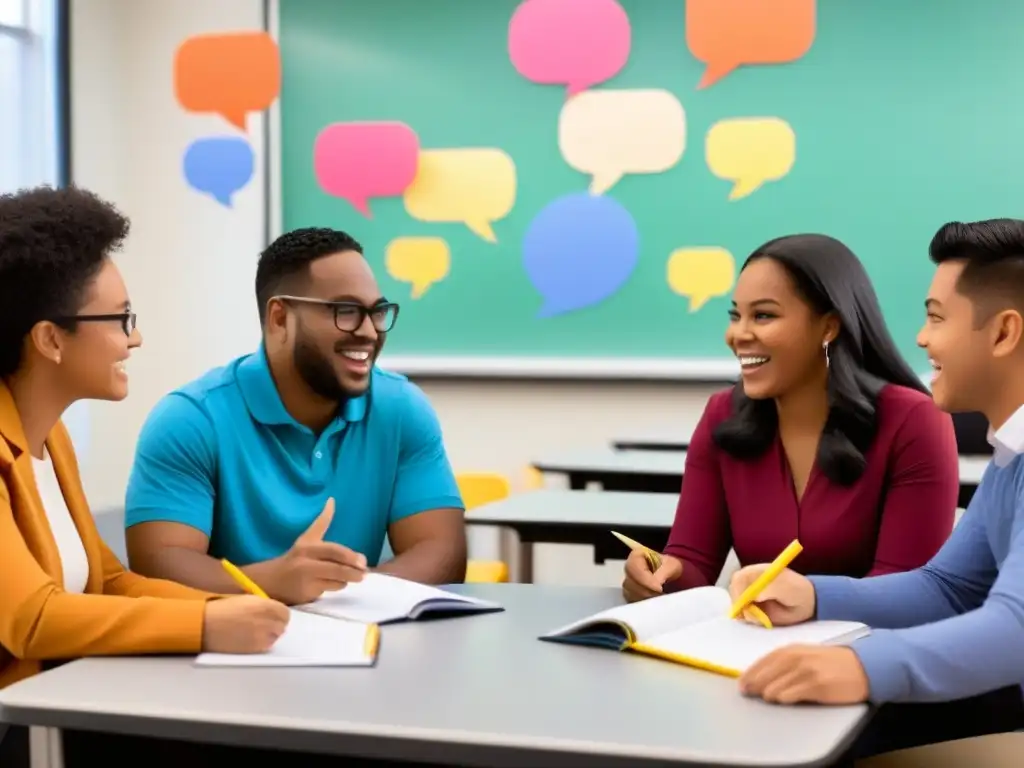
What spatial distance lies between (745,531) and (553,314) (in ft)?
8.75

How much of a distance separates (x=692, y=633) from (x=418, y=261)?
11.2ft

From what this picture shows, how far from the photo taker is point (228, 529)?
2.02 m

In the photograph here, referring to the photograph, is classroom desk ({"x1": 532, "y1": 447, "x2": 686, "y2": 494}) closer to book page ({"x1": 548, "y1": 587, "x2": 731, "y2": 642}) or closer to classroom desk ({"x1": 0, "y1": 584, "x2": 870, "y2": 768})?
book page ({"x1": 548, "y1": 587, "x2": 731, "y2": 642})

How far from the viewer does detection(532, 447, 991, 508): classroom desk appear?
10.5ft

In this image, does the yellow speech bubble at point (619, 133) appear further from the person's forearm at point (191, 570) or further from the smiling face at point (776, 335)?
the person's forearm at point (191, 570)

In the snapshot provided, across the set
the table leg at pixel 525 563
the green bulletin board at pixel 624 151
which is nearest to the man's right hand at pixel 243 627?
the table leg at pixel 525 563

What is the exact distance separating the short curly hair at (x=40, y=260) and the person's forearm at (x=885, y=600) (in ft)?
3.63

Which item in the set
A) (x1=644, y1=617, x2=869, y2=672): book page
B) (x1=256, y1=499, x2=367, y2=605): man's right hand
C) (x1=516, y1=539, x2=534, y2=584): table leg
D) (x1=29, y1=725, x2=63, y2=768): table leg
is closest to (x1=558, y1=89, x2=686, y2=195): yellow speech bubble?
(x1=516, y1=539, x2=534, y2=584): table leg

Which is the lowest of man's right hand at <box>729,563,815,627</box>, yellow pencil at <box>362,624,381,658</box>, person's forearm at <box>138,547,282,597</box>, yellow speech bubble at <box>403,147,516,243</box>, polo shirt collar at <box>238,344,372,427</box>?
person's forearm at <box>138,547,282,597</box>

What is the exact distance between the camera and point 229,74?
4859 millimetres

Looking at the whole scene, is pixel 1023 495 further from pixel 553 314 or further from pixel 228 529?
pixel 553 314

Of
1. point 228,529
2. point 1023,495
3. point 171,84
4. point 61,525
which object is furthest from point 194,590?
point 171,84

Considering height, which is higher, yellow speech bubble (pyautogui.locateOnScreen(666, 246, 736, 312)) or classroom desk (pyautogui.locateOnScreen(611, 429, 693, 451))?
yellow speech bubble (pyautogui.locateOnScreen(666, 246, 736, 312))

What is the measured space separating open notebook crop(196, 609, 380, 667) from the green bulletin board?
9.97 feet
